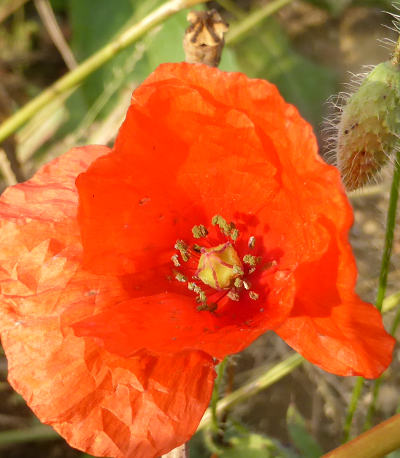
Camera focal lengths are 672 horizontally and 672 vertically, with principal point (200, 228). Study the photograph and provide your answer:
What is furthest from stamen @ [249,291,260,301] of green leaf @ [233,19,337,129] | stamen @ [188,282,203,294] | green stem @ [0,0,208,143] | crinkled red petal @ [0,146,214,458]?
green leaf @ [233,19,337,129]

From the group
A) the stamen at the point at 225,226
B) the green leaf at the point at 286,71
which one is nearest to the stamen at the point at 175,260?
the stamen at the point at 225,226

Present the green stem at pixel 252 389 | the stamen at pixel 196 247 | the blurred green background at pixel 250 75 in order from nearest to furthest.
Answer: the stamen at pixel 196 247, the green stem at pixel 252 389, the blurred green background at pixel 250 75

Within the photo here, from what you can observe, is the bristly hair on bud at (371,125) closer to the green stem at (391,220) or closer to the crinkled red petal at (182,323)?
the green stem at (391,220)

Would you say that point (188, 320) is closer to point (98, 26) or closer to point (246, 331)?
point (246, 331)

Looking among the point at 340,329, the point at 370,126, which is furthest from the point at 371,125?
the point at 340,329

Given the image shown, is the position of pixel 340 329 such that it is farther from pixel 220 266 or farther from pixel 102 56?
pixel 102 56

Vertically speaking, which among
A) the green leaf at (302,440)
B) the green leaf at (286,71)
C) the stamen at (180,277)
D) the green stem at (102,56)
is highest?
the green stem at (102,56)

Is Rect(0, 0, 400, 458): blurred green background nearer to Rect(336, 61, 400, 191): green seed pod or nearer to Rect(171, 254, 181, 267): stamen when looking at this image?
Rect(336, 61, 400, 191): green seed pod
